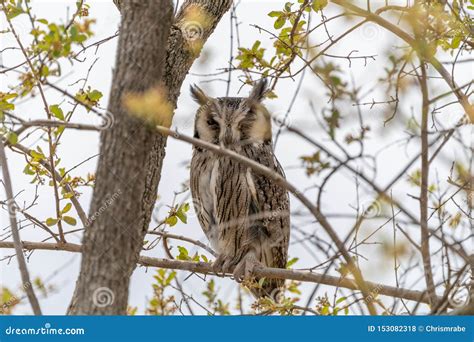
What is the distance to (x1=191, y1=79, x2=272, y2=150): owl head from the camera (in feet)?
16.3

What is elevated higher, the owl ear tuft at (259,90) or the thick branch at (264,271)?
the owl ear tuft at (259,90)

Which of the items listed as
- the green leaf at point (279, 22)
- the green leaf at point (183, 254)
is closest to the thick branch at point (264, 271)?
the green leaf at point (183, 254)

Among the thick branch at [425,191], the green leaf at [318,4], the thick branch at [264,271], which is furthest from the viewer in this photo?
the green leaf at [318,4]

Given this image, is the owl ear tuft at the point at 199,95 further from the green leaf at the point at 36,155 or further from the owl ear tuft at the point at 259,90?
the green leaf at the point at 36,155

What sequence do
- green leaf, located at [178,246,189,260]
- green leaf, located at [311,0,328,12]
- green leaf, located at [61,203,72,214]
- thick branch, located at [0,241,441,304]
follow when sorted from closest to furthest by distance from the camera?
thick branch, located at [0,241,441,304] < green leaf, located at [61,203,72,214] < green leaf, located at [311,0,328,12] < green leaf, located at [178,246,189,260]

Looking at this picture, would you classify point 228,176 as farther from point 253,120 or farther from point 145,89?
point 145,89

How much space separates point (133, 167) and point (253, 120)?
2356 millimetres

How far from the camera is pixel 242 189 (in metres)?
5.15

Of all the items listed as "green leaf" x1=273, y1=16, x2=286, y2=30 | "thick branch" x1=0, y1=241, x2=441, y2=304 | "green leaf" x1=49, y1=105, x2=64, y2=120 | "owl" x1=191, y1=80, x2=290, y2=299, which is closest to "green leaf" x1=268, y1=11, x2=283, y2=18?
"green leaf" x1=273, y1=16, x2=286, y2=30

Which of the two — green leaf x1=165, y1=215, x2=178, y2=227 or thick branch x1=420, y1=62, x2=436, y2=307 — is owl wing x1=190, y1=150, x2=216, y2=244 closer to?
green leaf x1=165, y1=215, x2=178, y2=227

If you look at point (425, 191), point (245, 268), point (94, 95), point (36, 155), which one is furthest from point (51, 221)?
point (425, 191)

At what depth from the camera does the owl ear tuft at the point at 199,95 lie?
17.6 feet

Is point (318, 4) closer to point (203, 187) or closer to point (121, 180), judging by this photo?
point (203, 187)

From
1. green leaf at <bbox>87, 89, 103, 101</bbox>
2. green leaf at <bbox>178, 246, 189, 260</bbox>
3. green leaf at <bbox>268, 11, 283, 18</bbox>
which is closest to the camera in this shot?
green leaf at <bbox>87, 89, 103, 101</bbox>
